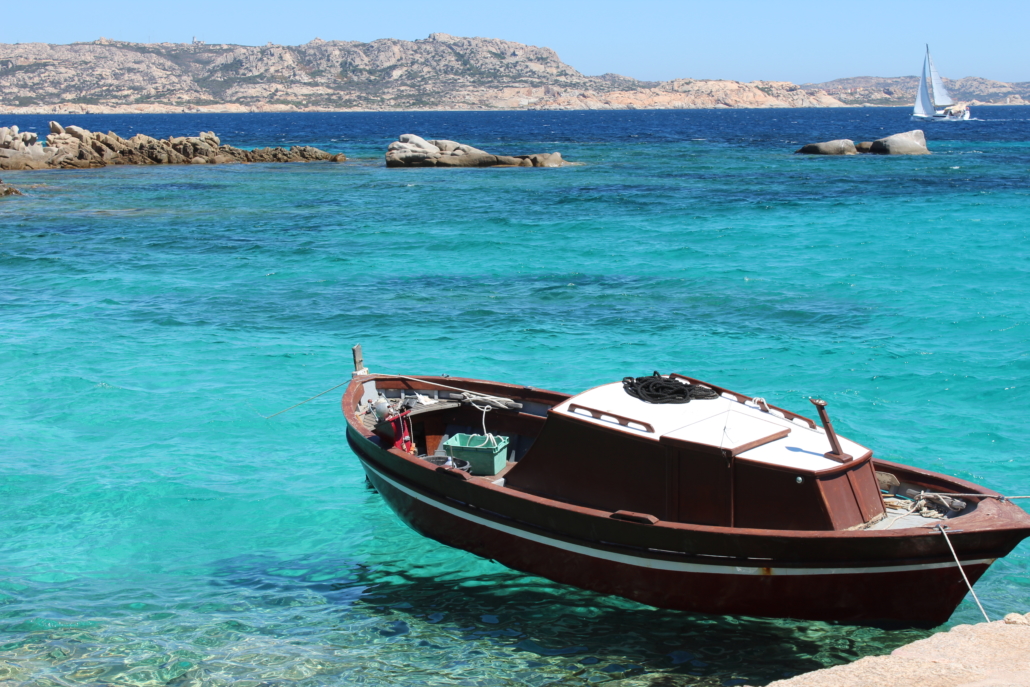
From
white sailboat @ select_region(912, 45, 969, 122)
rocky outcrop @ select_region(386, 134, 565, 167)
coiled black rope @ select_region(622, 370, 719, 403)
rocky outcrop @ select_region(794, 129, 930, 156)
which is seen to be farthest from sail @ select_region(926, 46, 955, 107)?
coiled black rope @ select_region(622, 370, 719, 403)

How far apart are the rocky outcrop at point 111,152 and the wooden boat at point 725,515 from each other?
60.1 m

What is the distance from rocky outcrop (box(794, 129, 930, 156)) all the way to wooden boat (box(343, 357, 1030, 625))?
6456 centimetres

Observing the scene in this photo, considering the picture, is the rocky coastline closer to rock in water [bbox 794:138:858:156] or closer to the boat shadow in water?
the boat shadow in water

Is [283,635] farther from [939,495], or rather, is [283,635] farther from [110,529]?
[939,495]

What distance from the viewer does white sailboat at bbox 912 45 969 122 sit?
14300 centimetres

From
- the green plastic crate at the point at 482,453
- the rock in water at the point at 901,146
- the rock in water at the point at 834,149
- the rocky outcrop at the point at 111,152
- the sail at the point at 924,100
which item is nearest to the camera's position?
the green plastic crate at the point at 482,453

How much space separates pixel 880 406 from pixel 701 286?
9.90 meters

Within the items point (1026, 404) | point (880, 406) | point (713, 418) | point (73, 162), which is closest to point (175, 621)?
point (713, 418)

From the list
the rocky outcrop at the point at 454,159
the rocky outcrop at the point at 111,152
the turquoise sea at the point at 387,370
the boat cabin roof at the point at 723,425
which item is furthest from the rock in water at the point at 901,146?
the boat cabin roof at the point at 723,425

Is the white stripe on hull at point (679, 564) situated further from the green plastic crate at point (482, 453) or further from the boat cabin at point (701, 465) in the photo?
the green plastic crate at point (482, 453)

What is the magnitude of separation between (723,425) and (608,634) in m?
2.41

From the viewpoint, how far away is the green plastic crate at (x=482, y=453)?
1038 centimetres

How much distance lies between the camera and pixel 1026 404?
16.0 metres

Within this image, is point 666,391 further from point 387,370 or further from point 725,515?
point 387,370
